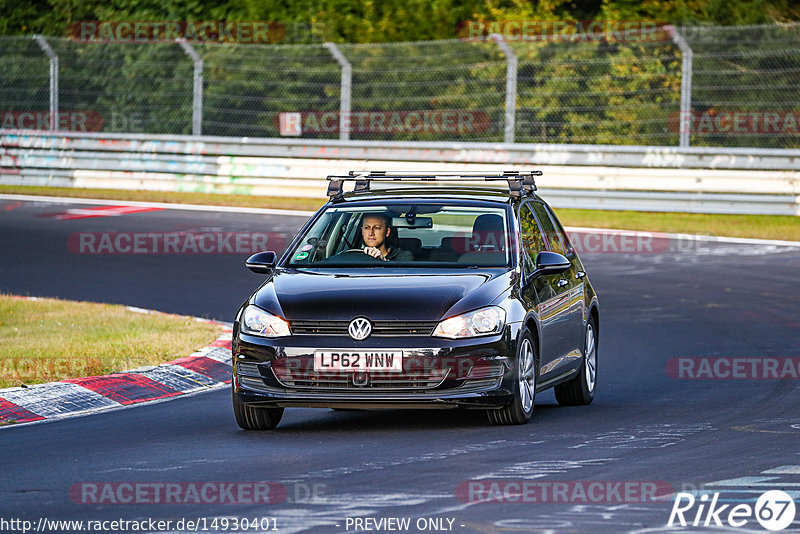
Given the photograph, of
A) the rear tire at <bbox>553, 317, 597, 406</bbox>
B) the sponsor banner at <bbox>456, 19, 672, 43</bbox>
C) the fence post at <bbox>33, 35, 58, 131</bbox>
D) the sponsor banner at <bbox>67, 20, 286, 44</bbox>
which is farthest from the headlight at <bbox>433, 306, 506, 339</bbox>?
the sponsor banner at <bbox>67, 20, 286, 44</bbox>

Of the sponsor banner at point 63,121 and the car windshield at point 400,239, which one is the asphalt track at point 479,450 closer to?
the car windshield at point 400,239

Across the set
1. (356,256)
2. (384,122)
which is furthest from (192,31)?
(356,256)

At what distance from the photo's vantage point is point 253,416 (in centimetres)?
955

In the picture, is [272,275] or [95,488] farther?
[272,275]

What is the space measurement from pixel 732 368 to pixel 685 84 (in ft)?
39.1

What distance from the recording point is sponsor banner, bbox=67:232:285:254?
68.0 ft

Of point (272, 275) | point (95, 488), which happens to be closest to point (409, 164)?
point (272, 275)

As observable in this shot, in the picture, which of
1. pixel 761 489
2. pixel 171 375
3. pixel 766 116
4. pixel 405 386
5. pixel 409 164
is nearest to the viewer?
pixel 761 489

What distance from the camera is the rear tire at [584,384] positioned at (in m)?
10.9

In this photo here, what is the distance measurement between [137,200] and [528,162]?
6957 millimetres

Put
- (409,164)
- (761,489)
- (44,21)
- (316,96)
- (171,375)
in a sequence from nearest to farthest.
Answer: (761,489) → (171,375) → (409,164) → (316,96) → (44,21)

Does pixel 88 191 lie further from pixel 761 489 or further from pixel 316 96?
pixel 761 489

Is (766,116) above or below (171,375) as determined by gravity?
above

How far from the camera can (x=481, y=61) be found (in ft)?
86.1
